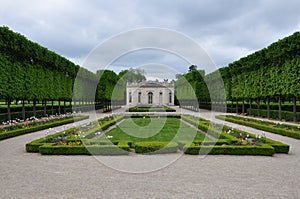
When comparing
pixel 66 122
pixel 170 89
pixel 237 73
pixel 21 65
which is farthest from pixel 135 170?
pixel 170 89

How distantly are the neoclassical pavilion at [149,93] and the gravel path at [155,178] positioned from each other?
4626 cm

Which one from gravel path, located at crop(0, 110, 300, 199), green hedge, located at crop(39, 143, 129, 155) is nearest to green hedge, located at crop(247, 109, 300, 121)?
gravel path, located at crop(0, 110, 300, 199)

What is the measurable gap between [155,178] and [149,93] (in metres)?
49.0

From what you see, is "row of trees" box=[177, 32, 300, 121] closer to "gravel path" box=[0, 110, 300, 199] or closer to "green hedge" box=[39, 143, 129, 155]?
"gravel path" box=[0, 110, 300, 199]

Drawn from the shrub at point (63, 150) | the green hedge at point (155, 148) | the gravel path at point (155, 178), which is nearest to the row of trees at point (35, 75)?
the shrub at point (63, 150)

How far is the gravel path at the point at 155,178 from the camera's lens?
441 centimetres

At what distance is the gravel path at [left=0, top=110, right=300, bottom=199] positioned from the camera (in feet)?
14.5

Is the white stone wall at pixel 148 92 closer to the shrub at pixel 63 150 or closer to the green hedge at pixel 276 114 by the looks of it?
the green hedge at pixel 276 114

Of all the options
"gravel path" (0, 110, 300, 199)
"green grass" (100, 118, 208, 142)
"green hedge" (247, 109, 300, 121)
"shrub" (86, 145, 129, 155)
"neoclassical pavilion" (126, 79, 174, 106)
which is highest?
"neoclassical pavilion" (126, 79, 174, 106)

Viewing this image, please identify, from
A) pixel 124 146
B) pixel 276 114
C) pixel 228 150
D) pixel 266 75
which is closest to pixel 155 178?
pixel 124 146

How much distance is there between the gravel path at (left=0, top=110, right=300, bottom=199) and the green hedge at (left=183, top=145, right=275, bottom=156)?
1.05 ft

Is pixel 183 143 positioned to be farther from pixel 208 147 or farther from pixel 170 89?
pixel 170 89

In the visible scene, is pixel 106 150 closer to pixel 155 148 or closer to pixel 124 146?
pixel 124 146

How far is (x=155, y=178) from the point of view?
5262mm
